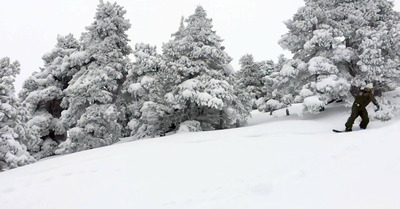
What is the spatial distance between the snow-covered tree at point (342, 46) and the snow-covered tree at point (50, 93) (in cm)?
1447

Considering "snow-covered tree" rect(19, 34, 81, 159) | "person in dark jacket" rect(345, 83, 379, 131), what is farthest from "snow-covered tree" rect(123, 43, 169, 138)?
"person in dark jacket" rect(345, 83, 379, 131)

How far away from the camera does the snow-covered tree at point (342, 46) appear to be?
50.0ft

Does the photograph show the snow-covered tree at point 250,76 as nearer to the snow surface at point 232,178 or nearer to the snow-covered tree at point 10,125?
the snow-covered tree at point 10,125

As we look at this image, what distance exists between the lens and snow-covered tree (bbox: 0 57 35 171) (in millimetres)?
13094

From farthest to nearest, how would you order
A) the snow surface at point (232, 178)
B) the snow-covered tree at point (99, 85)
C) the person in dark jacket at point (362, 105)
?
the snow-covered tree at point (99, 85)
the person in dark jacket at point (362, 105)
the snow surface at point (232, 178)

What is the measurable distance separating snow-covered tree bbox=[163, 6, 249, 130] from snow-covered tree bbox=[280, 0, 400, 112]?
4044 millimetres

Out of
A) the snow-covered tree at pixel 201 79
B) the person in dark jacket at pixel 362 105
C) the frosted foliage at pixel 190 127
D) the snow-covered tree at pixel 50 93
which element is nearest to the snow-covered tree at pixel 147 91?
the snow-covered tree at pixel 201 79

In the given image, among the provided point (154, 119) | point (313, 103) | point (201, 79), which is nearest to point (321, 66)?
point (313, 103)

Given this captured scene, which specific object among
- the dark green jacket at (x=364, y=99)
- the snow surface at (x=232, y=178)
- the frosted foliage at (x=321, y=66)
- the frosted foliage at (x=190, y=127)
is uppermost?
the frosted foliage at (x=321, y=66)

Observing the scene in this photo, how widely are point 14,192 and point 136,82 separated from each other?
13.1m

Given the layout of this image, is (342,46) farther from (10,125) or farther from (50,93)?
(50,93)

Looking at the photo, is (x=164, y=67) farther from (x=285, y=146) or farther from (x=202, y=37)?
(x=285, y=146)

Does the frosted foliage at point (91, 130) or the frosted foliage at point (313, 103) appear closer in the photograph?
the frosted foliage at point (313, 103)

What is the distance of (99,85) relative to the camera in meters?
17.5
